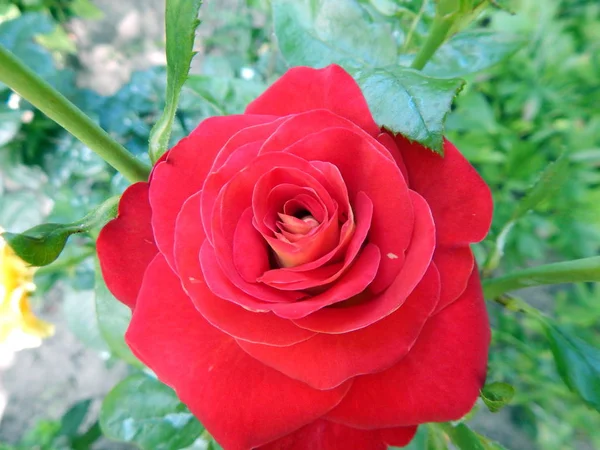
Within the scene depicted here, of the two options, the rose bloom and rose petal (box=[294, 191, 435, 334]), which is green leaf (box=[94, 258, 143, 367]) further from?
rose petal (box=[294, 191, 435, 334])

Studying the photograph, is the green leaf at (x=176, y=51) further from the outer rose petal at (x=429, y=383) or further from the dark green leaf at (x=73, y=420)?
the dark green leaf at (x=73, y=420)

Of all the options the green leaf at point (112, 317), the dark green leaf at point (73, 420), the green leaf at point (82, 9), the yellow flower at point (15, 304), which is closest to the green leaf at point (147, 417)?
the green leaf at point (112, 317)

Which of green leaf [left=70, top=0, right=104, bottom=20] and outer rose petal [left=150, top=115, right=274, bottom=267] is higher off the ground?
outer rose petal [left=150, top=115, right=274, bottom=267]

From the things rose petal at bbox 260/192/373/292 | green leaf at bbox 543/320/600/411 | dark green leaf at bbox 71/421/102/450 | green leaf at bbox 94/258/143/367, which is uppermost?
rose petal at bbox 260/192/373/292

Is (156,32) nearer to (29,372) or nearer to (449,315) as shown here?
(29,372)

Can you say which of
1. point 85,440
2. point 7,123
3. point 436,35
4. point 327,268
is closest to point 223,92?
point 436,35

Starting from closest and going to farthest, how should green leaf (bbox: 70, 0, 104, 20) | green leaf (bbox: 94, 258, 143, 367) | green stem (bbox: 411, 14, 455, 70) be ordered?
green stem (bbox: 411, 14, 455, 70) < green leaf (bbox: 94, 258, 143, 367) < green leaf (bbox: 70, 0, 104, 20)

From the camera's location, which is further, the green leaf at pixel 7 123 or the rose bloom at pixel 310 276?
the green leaf at pixel 7 123

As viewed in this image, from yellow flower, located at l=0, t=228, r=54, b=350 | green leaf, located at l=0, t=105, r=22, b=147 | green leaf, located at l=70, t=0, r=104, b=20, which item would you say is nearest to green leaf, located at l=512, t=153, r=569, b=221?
yellow flower, located at l=0, t=228, r=54, b=350
